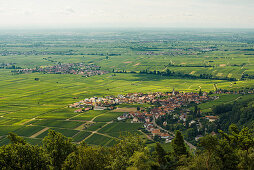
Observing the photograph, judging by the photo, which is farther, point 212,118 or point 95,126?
point 212,118

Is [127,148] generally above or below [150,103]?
above

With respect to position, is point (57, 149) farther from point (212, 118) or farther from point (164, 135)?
point (212, 118)

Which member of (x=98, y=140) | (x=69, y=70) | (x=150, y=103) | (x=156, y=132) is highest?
(x=69, y=70)

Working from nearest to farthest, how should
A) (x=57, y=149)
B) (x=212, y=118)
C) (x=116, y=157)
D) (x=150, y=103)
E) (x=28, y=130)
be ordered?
1. (x=116, y=157)
2. (x=57, y=149)
3. (x=28, y=130)
4. (x=212, y=118)
5. (x=150, y=103)

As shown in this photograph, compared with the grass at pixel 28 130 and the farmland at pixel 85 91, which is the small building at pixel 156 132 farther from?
the grass at pixel 28 130

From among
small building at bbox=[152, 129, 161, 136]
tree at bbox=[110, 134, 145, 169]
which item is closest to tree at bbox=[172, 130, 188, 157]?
tree at bbox=[110, 134, 145, 169]

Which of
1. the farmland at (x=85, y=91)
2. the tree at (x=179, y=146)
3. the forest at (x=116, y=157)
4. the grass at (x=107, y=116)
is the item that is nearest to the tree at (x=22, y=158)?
the forest at (x=116, y=157)

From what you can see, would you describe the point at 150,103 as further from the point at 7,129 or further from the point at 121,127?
the point at 7,129

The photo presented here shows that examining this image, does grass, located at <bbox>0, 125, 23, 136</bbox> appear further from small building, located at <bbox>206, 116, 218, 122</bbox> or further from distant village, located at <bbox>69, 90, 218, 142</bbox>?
small building, located at <bbox>206, 116, 218, 122</bbox>

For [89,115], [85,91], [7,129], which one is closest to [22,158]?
[7,129]

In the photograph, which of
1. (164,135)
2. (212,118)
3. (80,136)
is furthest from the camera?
(212,118)
